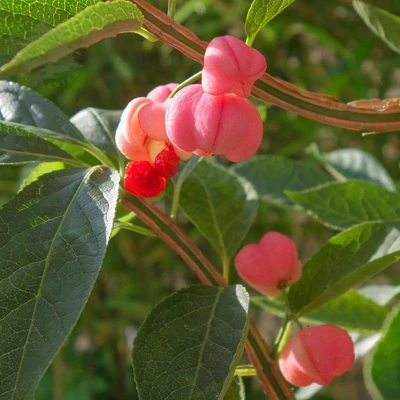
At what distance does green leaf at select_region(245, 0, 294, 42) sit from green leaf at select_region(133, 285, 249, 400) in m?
0.16

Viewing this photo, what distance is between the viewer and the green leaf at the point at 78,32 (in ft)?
0.97

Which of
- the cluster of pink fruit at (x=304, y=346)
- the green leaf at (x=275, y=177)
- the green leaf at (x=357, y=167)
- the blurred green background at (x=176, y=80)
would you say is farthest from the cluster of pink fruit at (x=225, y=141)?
the blurred green background at (x=176, y=80)

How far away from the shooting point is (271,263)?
0.52 m

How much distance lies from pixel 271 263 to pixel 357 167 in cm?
38

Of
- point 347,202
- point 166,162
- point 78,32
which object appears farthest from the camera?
point 347,202

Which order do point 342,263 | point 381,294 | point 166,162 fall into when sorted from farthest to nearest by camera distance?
point 381,294 → point 342,263 → point 166,162

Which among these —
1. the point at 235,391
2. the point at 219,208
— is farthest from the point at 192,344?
the point at 219,208

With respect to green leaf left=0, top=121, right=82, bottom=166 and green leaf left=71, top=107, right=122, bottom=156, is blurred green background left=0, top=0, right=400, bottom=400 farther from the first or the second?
green leaf left=0, top=121, right=82, bottom=166

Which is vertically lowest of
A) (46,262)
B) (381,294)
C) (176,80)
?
(176,80)

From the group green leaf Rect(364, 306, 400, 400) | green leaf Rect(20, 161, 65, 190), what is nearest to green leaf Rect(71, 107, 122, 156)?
green leaf Rect(20, 161, 65, 190)

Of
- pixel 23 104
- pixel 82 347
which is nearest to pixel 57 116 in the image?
pixel 23 104

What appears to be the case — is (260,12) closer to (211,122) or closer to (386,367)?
(211,122)

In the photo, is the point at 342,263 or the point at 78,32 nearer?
the point at 78,32

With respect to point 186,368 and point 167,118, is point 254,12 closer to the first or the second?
point 167,118
